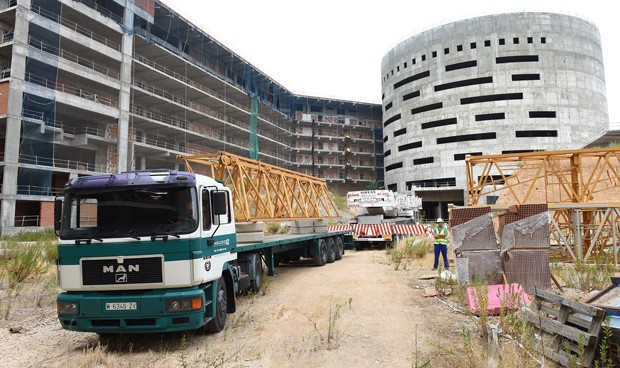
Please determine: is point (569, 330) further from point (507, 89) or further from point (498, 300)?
point (507, 89)

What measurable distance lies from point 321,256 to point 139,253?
30.2 feet

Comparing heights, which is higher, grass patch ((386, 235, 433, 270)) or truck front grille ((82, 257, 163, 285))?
truck front grille ((82, 257, 163, 285))

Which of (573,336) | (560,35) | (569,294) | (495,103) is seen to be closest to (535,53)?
(560,35)

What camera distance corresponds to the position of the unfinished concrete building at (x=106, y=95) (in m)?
27.1

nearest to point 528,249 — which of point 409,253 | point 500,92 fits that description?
point 409,253

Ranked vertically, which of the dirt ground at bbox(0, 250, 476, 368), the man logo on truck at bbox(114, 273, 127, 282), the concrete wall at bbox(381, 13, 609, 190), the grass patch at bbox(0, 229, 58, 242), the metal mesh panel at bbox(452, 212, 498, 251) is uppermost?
the concrete wall at bbox(381, 13, 609, 190)

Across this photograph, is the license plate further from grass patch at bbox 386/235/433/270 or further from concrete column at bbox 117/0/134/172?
concrete column at bbox 117/0/134/172

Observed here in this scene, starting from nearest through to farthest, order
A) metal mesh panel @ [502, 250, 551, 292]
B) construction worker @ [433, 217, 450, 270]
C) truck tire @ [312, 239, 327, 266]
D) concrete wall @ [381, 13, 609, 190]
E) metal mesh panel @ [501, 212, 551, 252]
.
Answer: metal mesh panel @ [502, 250, 551, 292] → metal mesh panel @ [501, 212, 551, 252] → construction worker @ [433, 217, 450, 270] → truck tire @ [312, 239, 327, 266] → concrete wall @ [381, 13, 609, 190]

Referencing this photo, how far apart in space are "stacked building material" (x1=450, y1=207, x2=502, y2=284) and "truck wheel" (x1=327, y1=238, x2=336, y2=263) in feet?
21.4

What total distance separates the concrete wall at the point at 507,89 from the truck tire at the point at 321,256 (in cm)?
4408

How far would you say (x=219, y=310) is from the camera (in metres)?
6.46

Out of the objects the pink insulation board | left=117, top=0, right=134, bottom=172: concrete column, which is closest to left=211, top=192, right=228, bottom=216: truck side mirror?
the pink insulation board

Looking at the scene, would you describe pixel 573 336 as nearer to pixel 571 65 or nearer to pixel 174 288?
pixel 174 288

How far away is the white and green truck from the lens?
18.0 ft
